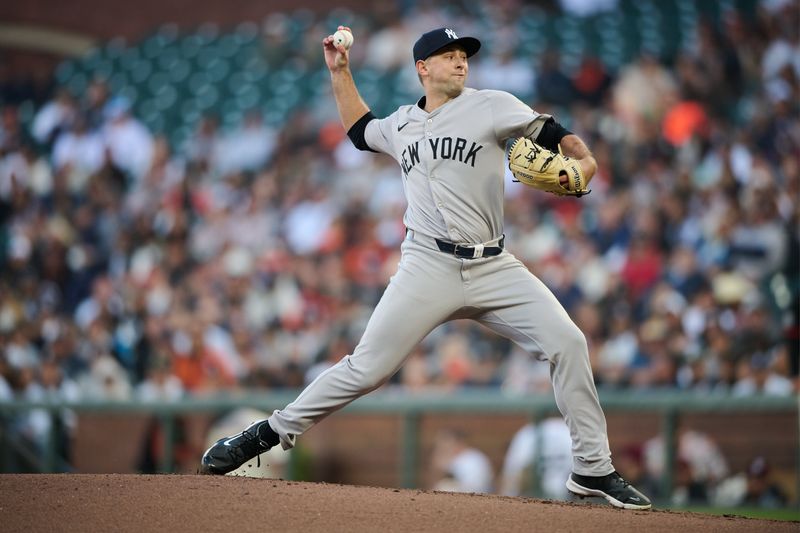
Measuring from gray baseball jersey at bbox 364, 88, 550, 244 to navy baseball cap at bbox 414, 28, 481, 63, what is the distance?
20 cm

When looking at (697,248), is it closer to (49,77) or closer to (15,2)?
(49,77)

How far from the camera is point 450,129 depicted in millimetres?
4500

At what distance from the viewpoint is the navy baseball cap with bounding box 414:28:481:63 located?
179 inches

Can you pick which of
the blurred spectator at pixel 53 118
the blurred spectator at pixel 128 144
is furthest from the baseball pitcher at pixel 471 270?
the blurred spectator at pixel 53 118

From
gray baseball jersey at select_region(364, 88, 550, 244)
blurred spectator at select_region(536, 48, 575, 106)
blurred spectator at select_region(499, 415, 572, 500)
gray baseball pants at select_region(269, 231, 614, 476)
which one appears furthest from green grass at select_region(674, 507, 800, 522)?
blurred spectator at select_region(536, 48, 575, 106)

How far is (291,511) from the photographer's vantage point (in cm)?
420

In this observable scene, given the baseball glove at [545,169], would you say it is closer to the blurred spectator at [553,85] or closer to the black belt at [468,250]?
the black belt at [468,250]

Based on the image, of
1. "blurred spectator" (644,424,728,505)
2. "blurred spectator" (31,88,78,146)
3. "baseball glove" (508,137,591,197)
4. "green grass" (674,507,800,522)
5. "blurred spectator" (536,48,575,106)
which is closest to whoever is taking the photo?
"baseball glove" (508,137,591,197)

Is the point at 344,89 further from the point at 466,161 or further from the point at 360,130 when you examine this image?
the point at 466,161

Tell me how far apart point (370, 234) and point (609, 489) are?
20.3 feet

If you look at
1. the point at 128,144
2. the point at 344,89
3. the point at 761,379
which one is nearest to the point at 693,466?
the point at 761,379

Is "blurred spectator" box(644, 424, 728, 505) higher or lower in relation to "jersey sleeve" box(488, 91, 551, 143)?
lower

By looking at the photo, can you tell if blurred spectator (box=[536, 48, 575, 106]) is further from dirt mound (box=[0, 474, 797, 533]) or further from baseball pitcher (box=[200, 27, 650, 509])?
dirt mound (box=[0, 474, 797, 533])

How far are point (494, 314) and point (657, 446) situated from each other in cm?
341
